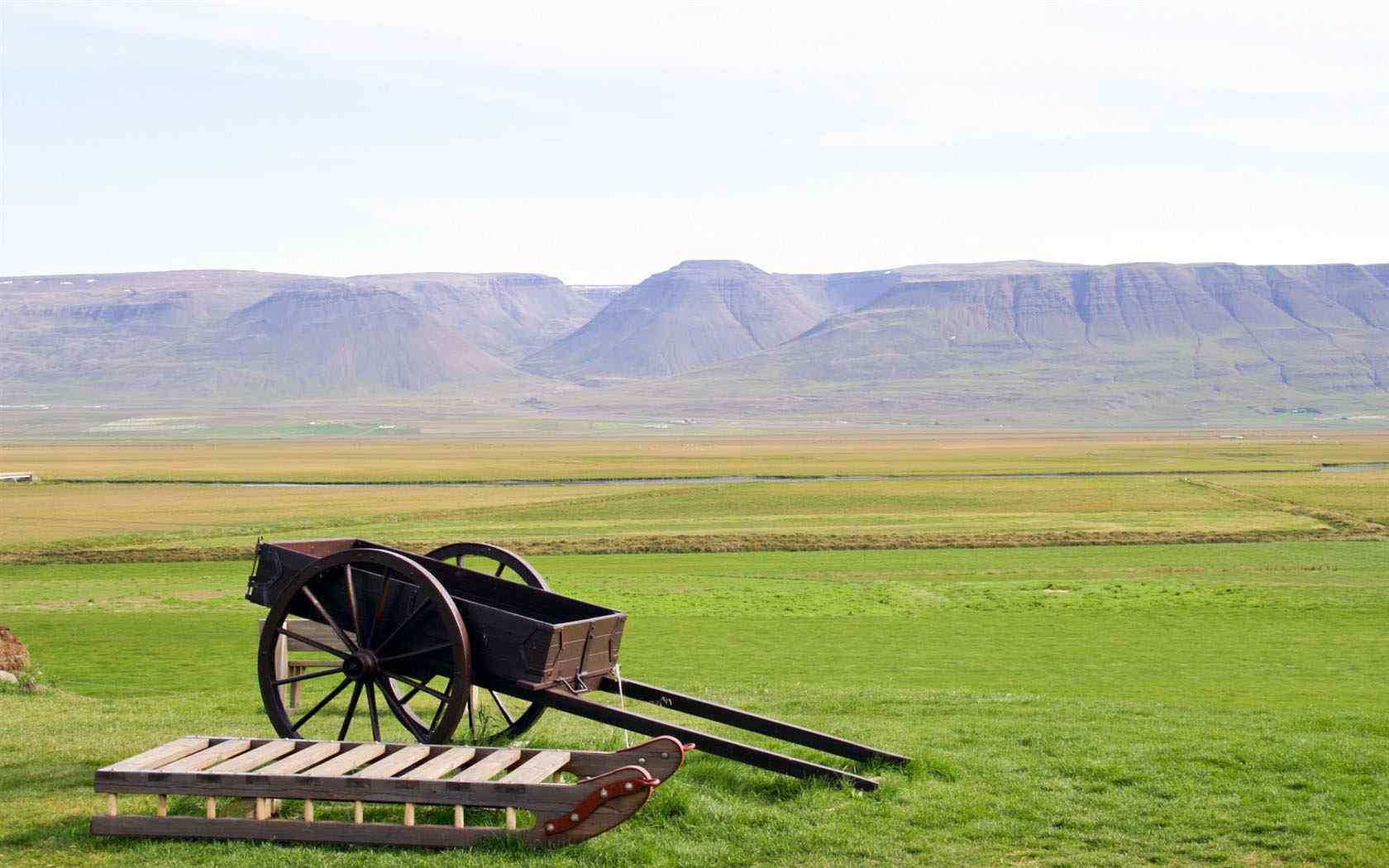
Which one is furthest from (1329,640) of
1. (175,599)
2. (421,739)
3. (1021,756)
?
(175,599)

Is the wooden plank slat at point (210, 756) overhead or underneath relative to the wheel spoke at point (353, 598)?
underneath

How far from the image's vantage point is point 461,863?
328 inches

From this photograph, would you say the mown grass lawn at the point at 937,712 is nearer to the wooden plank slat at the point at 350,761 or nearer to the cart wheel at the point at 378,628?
the wooden plank slat at the point at 350,761

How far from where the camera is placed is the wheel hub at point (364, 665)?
10586 mm

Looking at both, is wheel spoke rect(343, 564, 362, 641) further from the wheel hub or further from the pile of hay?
the pile of hay

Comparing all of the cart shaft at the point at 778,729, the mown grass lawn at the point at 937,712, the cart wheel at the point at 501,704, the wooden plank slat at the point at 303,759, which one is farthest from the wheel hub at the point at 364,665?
the mown grass lawn at the point at 937,712

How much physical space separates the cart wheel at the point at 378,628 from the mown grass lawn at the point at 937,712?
66.2 inches

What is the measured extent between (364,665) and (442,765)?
1689mm

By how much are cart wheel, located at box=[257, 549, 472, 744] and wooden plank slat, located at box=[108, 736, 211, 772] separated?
888 mm

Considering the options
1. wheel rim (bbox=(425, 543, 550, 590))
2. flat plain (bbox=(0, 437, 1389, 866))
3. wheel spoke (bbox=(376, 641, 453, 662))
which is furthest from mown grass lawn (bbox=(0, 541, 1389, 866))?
wheel spoke (bbox=(376, 641, 453, 662))

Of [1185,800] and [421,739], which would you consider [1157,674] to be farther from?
[421,739]

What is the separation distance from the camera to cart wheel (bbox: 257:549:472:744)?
33.4 feet

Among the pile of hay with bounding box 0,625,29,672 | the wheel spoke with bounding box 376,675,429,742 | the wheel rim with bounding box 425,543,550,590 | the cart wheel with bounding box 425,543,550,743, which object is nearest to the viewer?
the wheel spoke with bounding box 376,675,429,742

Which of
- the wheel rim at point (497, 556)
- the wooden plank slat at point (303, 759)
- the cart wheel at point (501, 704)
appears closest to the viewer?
the wooden plank slat at point (303, 759)
